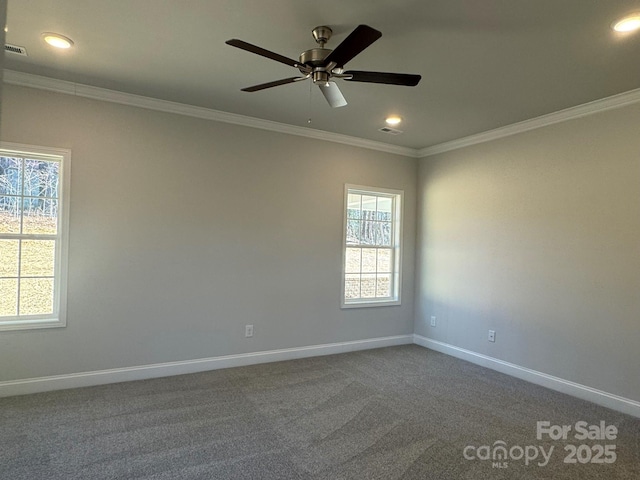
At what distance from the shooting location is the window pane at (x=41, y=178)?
3.39 meters

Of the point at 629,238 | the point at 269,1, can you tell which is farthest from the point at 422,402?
the point at 269,1

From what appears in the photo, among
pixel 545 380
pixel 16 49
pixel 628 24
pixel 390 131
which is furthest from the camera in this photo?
pixel 390 131

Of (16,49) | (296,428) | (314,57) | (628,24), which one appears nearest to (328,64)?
(314,57)

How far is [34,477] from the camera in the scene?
87.1 inches

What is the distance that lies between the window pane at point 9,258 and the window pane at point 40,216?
151 mm

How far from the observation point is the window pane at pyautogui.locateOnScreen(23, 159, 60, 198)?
3391 mm

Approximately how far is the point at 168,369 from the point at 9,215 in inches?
77.8

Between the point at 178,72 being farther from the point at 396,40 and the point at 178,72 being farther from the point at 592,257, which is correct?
the point at 592,257

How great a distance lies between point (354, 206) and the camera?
5.07 m

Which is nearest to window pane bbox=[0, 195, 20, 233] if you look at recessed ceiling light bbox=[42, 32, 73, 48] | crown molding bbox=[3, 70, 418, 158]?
crown molding bbox=[3, 70, 418, 158]

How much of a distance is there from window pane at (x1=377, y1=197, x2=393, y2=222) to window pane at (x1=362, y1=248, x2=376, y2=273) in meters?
0.48

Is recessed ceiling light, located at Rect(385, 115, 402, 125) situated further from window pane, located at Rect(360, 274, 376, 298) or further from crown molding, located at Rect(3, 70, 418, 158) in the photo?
window pane, located at Rect(360, 274, 376, 298)

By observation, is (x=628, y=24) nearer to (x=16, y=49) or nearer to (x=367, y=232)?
(x=367, y=232)

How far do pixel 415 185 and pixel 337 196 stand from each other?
4.37 ft
